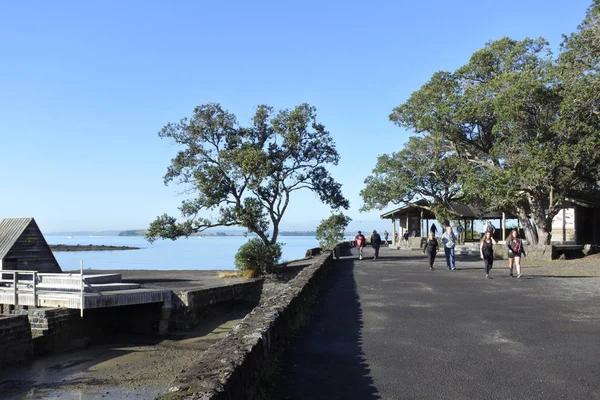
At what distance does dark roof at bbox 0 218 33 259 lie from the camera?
24.3 meters

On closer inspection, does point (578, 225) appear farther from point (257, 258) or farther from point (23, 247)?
point (23, 247)

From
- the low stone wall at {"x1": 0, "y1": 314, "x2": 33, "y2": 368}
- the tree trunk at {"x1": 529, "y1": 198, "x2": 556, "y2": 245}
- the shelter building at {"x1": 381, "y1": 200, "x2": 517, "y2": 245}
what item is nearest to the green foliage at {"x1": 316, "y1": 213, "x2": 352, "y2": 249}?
the shelter building at {"x1": 381, "y1": 200, "x2": 517, "y2": 245}

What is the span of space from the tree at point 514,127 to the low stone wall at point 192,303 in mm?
11834

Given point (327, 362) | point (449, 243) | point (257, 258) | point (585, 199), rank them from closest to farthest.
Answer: point (327, 362) → point (449, 243) → point (257, 258) → point (585, 199)

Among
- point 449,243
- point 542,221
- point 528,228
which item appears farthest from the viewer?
Answer: point 528,228

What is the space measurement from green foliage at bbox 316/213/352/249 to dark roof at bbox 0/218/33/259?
81.7 ft

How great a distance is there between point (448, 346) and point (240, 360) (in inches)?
137

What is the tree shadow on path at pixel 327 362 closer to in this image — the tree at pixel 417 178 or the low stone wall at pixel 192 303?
the low stone wall at pixel 192 303

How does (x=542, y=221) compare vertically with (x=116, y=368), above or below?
above

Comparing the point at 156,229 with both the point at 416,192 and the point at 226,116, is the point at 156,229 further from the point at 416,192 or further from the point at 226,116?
the point at 416,192

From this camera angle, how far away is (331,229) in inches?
1795

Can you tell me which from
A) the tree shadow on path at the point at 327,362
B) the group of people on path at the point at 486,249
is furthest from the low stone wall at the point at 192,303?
the tree shadow on path at the point at 327,362

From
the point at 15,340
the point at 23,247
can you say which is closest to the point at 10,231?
the point at 23,247

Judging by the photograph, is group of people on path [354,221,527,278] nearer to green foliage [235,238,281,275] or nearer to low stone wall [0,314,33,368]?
green foliage [235,238,281,275]
